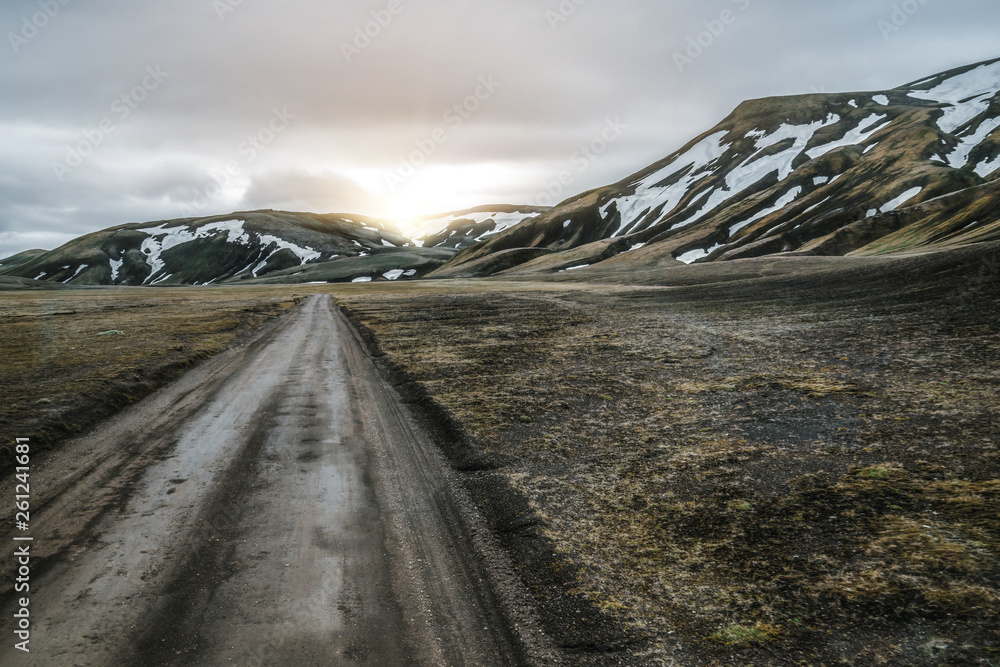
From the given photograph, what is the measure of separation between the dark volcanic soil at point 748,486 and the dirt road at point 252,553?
100 cm

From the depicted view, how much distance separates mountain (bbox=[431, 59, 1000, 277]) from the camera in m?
85.3

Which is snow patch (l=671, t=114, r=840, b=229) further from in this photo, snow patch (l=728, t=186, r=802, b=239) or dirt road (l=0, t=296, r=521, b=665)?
dirt road (l=0, t=296, r=521, b=665)

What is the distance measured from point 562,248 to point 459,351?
16435cm

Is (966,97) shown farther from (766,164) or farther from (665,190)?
(665,190)

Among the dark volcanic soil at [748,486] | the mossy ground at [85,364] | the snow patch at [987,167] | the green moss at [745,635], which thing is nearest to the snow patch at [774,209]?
the snow patch at [987,167]

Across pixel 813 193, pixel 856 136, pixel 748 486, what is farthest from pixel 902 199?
pixel 748 486

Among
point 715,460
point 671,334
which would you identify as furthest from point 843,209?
point 715,460

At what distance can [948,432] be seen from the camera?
1020 cm

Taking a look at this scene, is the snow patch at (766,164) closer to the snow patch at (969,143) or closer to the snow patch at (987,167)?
the snow patch at (969,143)

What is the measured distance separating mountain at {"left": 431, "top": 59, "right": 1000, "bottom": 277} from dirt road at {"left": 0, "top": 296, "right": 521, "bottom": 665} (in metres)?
69.6

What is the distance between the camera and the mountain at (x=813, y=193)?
85312 mm

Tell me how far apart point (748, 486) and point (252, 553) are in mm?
7562

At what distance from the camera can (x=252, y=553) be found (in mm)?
6598

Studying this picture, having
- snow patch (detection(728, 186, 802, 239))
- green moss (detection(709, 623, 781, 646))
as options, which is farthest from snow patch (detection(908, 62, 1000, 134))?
green moss (detection(709, 623, 781, 646))
